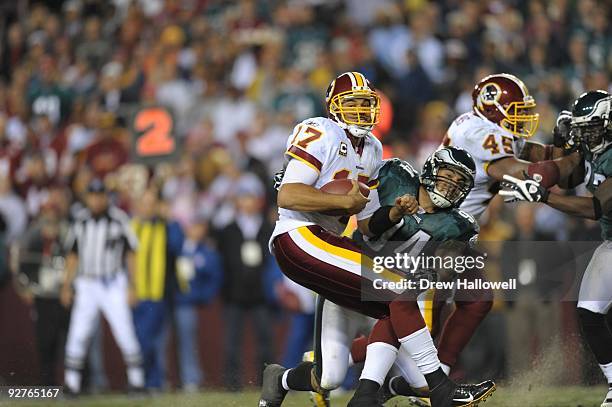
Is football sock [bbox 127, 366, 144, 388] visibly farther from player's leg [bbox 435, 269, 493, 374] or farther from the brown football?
the brown football

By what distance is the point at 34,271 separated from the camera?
12.6 metres

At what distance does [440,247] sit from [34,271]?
21.7ft

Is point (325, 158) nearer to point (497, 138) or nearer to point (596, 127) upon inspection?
point (497, 138)

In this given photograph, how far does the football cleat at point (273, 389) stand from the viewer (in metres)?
7.39

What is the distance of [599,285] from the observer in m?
7.38

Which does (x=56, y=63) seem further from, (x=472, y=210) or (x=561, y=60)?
(x=472, y=210)

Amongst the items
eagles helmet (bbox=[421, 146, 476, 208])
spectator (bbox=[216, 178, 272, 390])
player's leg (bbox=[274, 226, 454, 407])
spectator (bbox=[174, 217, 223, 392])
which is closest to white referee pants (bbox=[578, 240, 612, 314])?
eagles helmet (bbox=[421, 146, 476, 208])

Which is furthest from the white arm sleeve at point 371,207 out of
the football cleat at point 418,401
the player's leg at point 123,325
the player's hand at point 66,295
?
the player's hand at point 66,295

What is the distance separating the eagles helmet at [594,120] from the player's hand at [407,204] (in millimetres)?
1357

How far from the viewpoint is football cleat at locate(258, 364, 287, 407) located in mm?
7391

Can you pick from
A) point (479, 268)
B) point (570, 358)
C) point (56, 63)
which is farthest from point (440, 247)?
point (56, 63)

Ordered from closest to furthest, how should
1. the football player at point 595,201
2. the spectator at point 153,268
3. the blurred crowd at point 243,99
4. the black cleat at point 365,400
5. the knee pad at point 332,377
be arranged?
the black cleat at point 365,400 < the knee pad at point 332,377 < the football player at point 595,201 < the spectator at point 153,268 < the blurred crowd at point 243,99

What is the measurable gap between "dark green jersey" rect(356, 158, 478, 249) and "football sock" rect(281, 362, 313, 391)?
0.95 metres

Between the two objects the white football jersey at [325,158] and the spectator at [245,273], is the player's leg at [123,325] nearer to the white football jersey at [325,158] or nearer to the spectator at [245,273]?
the spectator at [245,273]
